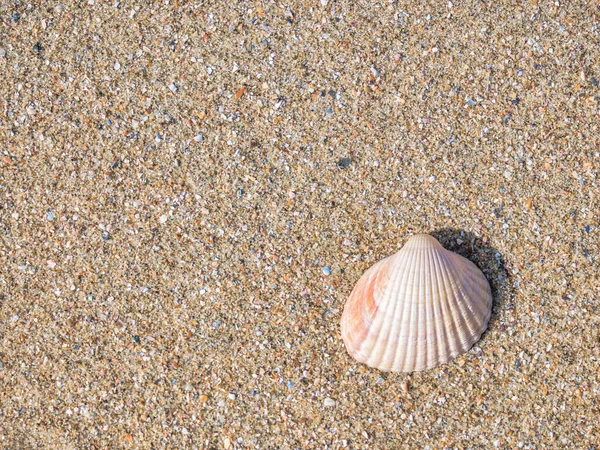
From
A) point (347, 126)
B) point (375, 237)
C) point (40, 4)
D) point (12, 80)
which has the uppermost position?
point (40, 4)

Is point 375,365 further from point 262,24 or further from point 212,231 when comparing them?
point 262,24

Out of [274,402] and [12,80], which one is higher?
[12,80]

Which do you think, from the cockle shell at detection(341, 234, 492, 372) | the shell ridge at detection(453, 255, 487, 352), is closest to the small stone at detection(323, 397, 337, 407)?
the cockle shell at detection(341, 234, 492, 372)

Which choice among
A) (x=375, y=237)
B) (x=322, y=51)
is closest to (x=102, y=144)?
(x=322, y=51)

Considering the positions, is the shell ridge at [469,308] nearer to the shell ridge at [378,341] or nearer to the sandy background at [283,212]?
the sandy background at [283,212]

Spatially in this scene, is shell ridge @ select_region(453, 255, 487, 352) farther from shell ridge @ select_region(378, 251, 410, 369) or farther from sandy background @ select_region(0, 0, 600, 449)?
shell ridge @ select_region(378, 251, 410, 369)

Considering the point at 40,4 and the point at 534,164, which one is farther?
the point at 40,4

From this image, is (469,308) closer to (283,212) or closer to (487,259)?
(487,259)

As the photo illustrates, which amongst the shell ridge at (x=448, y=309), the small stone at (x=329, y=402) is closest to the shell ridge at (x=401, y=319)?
the shell ridge at (x=448, y=309)
